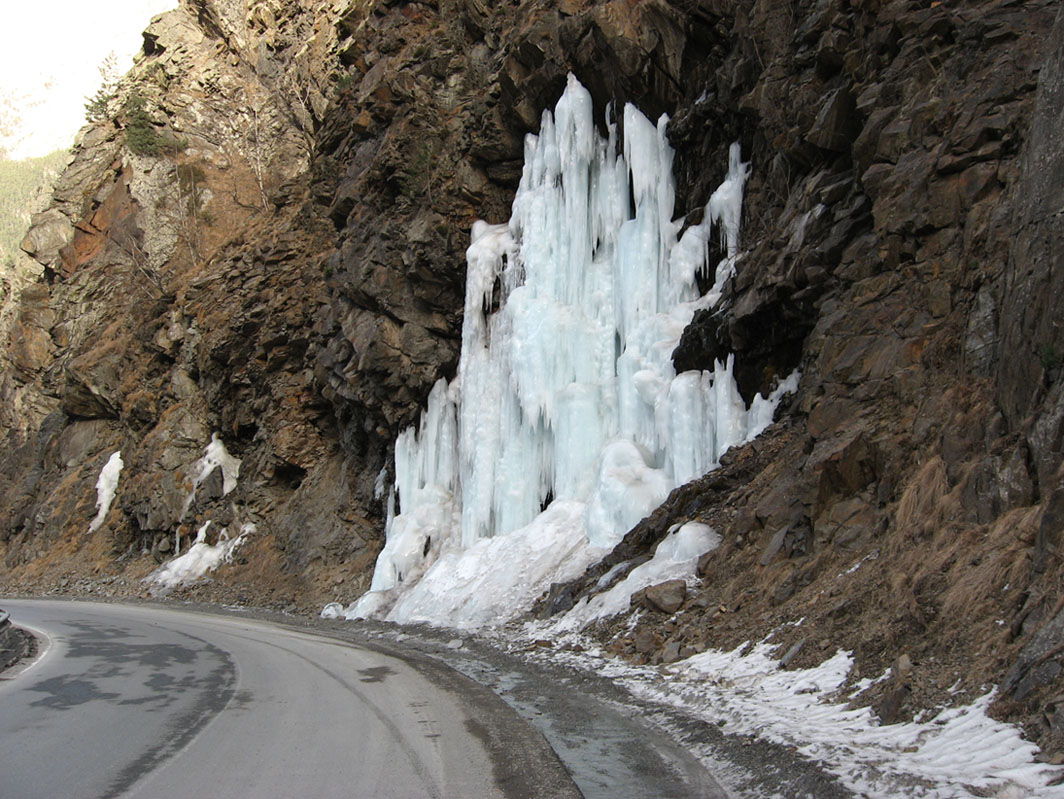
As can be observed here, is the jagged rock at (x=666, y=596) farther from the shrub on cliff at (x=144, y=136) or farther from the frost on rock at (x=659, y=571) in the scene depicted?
the shrub on cliff at (x=144, y=136)

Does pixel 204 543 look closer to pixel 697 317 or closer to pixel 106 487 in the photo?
pixel 106 487

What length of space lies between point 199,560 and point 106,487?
11.2 metres

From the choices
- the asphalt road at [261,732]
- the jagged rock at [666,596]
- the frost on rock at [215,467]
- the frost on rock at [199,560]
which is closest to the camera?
the asphalt road at [261,732]

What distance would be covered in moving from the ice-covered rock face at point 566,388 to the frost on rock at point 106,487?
2159 centimetres

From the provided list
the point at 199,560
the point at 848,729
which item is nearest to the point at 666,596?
the point at 848,729

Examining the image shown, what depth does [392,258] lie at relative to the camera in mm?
24312

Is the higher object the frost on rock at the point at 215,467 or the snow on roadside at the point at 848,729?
the frost on rock at the point at 215,467

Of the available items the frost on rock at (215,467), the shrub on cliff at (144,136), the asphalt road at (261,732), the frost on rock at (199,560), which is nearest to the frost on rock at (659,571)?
the asphalt road at (261,732)

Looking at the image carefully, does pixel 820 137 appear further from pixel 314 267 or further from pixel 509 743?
pixel 314 267

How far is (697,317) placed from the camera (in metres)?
15.3

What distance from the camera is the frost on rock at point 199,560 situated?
29891 millimetres

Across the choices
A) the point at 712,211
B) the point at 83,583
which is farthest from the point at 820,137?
the point at 83,583

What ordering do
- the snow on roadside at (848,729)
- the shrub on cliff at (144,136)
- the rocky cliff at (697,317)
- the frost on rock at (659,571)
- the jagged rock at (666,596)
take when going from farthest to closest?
the shrub on cliff at (144,136) < the frost on rock at (659,571) < the jagged rock at (666,596) < the rocky cliff at (697,317) < the snow on roadside at (848,729)

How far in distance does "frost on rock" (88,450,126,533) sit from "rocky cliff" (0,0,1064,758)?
447 millimetres
